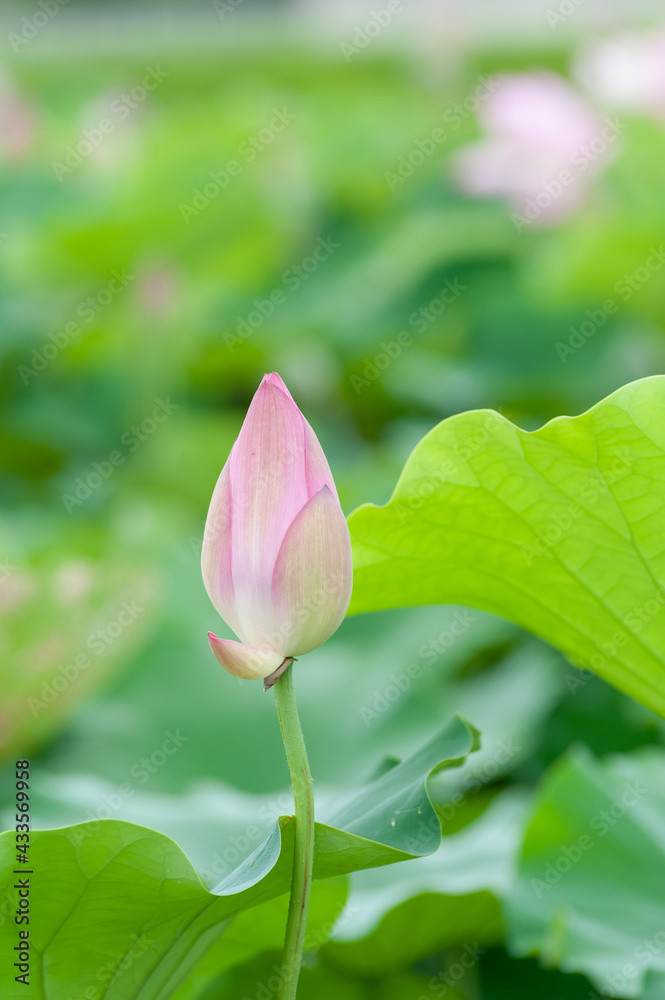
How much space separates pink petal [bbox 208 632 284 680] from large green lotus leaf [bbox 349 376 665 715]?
0.13 metres

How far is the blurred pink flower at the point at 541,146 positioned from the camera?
1978 mm

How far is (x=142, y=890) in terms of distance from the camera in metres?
0.48

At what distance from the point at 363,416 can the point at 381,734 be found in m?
1.20

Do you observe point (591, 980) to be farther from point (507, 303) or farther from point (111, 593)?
point (507, 303)

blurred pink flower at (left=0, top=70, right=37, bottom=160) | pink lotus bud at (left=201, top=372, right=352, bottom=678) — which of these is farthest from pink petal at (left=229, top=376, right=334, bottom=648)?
blurred pink flower at (left=0, top=70, right=37, bottom=160)

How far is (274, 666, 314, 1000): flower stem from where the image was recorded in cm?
43

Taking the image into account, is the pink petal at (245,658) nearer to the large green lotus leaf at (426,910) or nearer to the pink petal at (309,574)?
the pink petal at (309,574)

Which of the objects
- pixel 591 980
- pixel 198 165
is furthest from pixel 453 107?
pixel 591 980

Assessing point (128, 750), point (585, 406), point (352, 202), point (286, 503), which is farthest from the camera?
point (352, 202)

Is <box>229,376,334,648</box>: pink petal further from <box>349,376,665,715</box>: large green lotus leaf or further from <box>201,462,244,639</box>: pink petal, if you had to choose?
<box>349,376,665,715</box>: large green lotus leaf

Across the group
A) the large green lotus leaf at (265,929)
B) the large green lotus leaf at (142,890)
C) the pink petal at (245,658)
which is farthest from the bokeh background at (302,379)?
the pink petal at (245,658)

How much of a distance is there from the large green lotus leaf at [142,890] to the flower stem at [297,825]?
0.02m

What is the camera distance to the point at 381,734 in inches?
49.4

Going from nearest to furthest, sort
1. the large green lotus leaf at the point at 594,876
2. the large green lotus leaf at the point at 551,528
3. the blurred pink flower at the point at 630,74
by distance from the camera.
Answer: the large green lotus leaf at the point at 551,528
the large green lotus leaf at the point at 594,876
the blurred pink flower at the point at 630,74
